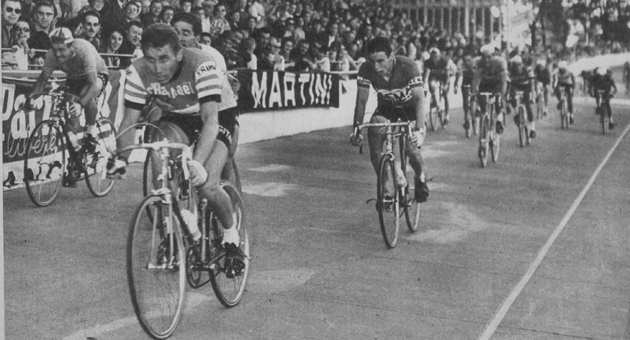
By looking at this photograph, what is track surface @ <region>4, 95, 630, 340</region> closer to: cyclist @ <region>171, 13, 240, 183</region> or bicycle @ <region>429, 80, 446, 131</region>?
cyclist @ <region>171, 13, 240, 183</region>

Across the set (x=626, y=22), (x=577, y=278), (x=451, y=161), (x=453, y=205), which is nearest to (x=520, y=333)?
(x=577, y=278)

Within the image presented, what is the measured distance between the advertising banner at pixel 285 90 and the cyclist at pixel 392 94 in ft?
26.9

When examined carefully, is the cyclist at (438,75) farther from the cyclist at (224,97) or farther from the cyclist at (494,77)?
the cyclist at (224,97)

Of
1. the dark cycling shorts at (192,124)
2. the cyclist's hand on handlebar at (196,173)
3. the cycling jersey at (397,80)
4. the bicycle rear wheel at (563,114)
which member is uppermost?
the cycling jersey at (397,80)

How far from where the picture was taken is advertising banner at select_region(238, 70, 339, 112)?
59.6ft

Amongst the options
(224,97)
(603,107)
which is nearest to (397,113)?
(224,97)

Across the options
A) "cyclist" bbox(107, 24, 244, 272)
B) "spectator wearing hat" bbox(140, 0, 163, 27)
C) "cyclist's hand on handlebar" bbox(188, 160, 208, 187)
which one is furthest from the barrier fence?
"cyclist's hand on handlebar" bbox(188, 160, 208, 187)

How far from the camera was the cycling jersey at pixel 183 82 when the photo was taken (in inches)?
241

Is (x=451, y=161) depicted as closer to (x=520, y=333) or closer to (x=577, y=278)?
(x=577, y=278)

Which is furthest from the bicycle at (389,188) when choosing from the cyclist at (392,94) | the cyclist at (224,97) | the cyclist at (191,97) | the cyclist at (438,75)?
the cyclist at (438,75)

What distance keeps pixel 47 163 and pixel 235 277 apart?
4.61 metres

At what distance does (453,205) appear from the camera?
12273 millimetres

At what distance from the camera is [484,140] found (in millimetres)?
16578

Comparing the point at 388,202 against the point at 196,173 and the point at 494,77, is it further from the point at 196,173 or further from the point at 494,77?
the point at 494,77
